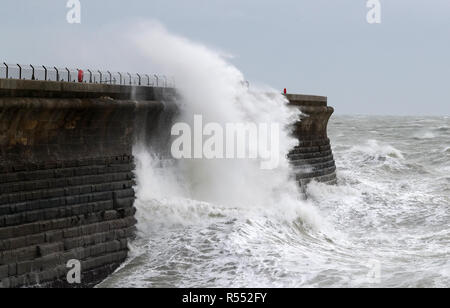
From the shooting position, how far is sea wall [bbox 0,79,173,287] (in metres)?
9.61

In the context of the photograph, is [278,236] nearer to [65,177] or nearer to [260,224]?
[260,224]

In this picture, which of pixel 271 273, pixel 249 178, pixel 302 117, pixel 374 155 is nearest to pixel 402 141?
pixel 374 155

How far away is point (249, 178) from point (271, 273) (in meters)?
6.03

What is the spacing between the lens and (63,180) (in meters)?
10.4

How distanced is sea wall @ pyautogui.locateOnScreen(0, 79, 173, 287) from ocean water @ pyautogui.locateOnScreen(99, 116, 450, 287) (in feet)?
2.09

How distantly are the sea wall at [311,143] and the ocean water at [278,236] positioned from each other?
0.40m

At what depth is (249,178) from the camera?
52.6 feet

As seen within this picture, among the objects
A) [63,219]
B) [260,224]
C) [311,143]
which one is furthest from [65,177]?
[311,143]

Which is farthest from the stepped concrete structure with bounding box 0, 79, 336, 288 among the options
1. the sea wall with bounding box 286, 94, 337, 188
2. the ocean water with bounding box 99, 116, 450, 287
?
the sea wall with bounding box 286, 94, 337, 188

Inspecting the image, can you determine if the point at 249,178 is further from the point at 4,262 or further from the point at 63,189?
the point at 4,262

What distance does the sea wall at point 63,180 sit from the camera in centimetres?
961

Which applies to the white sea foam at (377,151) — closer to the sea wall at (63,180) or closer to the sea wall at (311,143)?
the sea wall at (311,143)

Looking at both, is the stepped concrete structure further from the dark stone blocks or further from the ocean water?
the ocean water

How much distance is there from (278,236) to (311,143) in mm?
6575
